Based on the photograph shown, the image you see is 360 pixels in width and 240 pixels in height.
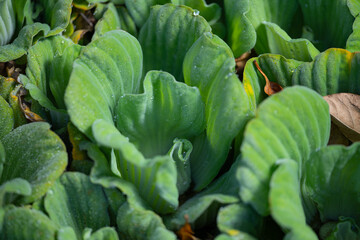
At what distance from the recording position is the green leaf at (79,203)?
2.71 feet

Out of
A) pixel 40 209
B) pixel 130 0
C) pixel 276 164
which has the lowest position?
pixel 40 209

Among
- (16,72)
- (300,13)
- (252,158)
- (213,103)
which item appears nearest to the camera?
(252,158)

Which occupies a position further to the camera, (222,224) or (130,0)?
(130,0)

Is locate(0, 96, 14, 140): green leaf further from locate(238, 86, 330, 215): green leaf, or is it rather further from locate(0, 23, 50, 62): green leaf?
locate(238, 86, 330, 215): green leaf

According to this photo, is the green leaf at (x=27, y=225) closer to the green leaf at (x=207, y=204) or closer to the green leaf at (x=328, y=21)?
the green leaf at (x=207, y=204)

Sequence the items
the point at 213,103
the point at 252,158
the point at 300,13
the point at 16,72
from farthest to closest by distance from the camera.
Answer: the point at 300,13 < the point at 16,72 < the point at 213,103 < the point at 252,158

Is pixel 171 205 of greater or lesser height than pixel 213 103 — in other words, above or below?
below

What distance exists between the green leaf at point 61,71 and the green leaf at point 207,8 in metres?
0.34

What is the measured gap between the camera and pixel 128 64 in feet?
3.20

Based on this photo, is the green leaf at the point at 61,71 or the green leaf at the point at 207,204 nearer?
the green leaf at the point at 207,204

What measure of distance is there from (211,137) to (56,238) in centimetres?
36

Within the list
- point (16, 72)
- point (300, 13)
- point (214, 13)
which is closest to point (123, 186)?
point (16, 72)

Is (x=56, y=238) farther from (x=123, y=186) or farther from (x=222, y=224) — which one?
(x=222, y=224)

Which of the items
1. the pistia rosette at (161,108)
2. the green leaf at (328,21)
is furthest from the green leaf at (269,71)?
the green leaf at (328,21)
